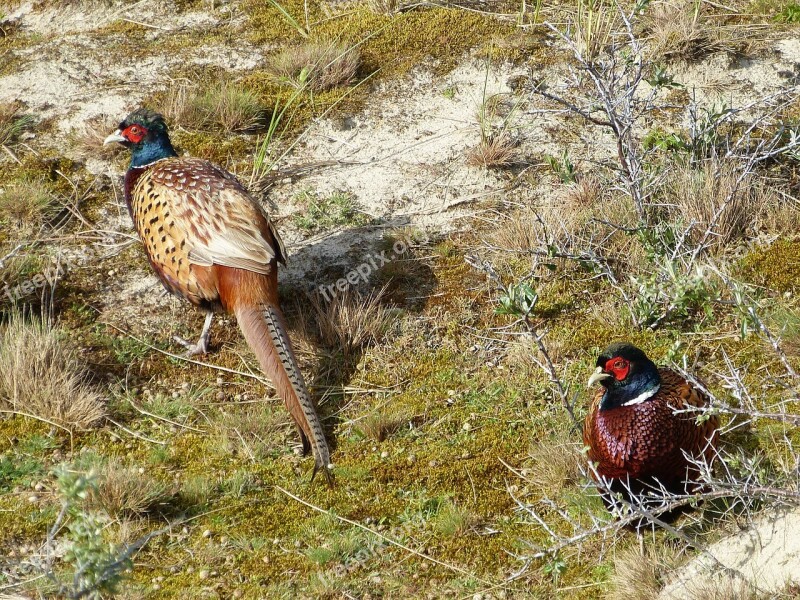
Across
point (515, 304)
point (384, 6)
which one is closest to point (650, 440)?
point (515, 304)

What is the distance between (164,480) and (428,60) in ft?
12.1

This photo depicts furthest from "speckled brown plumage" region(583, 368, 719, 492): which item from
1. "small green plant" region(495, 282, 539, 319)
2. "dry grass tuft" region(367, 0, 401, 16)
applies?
"dry grass tuft" region(367, 0, 401, 16)

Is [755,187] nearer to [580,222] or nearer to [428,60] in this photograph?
[580,222]

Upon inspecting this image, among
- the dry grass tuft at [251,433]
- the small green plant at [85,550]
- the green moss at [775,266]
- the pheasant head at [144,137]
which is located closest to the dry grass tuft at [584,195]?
the green moss at [775,266]

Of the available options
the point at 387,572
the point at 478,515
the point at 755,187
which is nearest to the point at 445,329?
the point at 478,515

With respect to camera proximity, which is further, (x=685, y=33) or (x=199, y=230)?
(x=685, y=33)

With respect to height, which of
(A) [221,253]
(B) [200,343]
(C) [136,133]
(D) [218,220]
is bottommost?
(B) [200,343]

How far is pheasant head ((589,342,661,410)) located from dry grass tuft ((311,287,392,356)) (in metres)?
1.47

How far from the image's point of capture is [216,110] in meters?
6.03

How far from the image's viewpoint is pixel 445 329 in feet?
16.0

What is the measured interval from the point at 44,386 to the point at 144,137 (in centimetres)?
157

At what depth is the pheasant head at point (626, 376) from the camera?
3.62 meters

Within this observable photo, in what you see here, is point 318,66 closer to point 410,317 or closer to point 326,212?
point 326,212

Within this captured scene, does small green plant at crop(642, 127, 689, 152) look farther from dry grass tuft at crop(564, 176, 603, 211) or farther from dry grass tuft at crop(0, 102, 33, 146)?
dry grass tuft at crop(0, 102, 33, 146)
